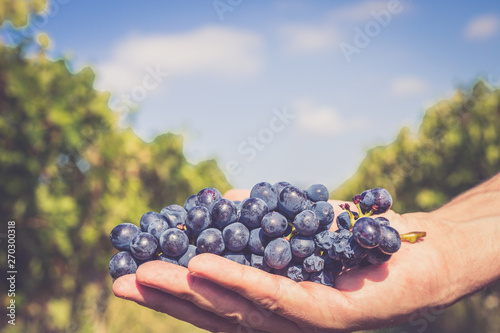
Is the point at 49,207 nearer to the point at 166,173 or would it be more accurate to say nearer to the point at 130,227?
the point at 166,173

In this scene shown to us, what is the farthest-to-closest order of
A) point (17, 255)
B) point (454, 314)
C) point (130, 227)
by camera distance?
point (454, 314) → point (17, 255) → point (130, 227)

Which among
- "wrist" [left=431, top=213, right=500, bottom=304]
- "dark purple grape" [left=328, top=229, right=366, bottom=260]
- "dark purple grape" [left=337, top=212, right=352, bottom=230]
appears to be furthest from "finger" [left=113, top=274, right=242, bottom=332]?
"wrist" [left=431, top=213, right=500, bottom=304]

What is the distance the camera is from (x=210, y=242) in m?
Result: 1.97

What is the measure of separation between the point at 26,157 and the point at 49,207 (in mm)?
926

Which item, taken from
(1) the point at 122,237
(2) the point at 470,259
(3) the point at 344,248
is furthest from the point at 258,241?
(2) the point at 470,259

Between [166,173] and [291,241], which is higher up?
[166,173]

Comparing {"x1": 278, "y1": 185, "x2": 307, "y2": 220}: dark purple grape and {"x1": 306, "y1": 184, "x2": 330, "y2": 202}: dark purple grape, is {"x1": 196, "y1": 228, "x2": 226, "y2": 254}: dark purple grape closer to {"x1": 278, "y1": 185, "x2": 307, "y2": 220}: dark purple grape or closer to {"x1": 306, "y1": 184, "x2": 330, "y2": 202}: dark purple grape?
{"x1": 278, "y1": 185, "x2": 307, "y2": 220}: dark purple grape

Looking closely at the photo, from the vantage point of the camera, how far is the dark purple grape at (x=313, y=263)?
1957 millimetres

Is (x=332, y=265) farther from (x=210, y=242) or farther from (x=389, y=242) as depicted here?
(x=210, y=242)

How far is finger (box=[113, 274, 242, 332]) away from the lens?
6.36 feet

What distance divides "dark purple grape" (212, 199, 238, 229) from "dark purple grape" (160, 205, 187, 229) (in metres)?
0.24

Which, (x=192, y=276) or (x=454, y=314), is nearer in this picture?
(x=192, y=276)

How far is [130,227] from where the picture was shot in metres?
2.17

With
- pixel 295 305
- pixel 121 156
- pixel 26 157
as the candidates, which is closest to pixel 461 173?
pixel 121 156
